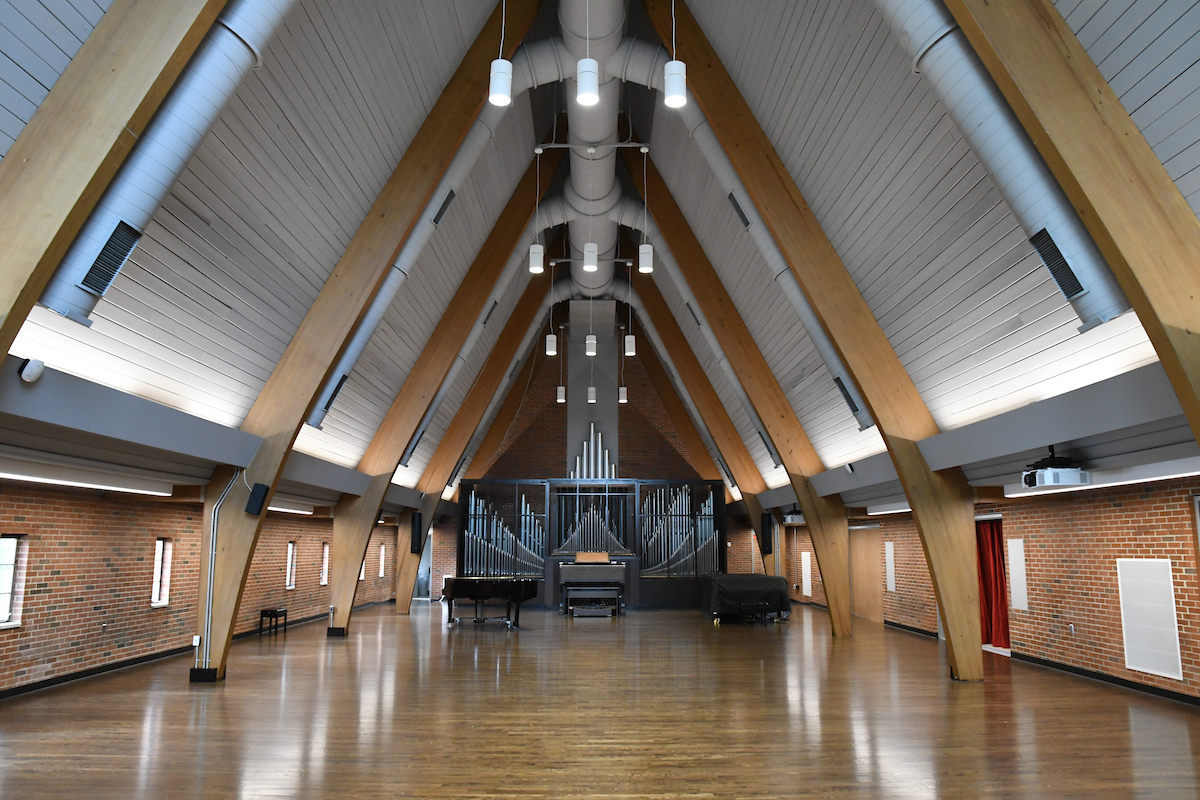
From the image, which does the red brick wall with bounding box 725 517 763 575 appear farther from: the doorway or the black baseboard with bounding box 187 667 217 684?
the black baseboard with bounding box 187 667 217 684

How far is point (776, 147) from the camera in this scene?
316 inches

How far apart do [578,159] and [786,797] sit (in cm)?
833

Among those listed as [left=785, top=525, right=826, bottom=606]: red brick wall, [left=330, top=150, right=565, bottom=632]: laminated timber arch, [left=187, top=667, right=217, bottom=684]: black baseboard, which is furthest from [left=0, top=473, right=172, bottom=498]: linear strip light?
[left=785, top=525, right=826, bottom=606]: red brick wall

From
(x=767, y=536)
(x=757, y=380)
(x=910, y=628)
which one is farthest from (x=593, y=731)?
(x=767, y=536)

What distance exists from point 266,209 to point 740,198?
4.65 metres

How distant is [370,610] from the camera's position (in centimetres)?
1581

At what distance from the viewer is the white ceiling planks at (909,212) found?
225 inches

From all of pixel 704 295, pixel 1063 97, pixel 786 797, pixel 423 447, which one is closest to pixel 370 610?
pixel 423 447

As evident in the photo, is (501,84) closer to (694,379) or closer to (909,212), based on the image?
(909,212)

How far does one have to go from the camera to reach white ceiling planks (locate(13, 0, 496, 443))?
5.62m

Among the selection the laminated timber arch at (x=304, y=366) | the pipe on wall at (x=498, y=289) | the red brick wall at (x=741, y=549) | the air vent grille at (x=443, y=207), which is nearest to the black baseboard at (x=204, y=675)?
the laminated timber arch at (x=304, y=366)

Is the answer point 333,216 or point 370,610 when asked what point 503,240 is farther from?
point 370,610

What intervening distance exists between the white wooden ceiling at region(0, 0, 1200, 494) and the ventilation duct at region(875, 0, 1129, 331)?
517 mm

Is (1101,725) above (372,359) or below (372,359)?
below
